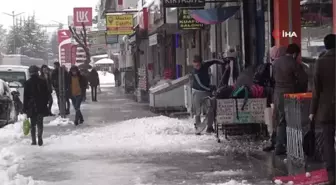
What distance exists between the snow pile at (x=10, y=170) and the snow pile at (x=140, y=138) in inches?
48.3

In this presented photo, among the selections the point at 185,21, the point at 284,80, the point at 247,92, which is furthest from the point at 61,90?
the point at 284,80

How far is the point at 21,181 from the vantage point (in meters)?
9.12

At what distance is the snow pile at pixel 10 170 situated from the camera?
9.09 meters

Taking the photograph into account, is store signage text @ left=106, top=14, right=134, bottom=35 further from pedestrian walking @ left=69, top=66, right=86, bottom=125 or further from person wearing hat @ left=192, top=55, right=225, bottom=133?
person wearing hat @ left=192, top=55, right=225, bottom=133

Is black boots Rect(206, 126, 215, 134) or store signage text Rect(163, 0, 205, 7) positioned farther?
store signage text Rect(163, 0, 205, 7)

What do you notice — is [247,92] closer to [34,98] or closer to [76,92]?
[34,98]

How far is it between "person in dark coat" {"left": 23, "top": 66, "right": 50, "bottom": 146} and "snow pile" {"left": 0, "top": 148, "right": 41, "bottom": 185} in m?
1.07

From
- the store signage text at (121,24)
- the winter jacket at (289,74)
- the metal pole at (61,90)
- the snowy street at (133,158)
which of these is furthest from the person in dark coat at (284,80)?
the store signage text at (121,24)

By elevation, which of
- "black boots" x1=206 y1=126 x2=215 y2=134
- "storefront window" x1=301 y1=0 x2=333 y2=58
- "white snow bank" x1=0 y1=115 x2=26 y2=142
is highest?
"storefront window" x1=301 y1=0 x2=333 y2=58

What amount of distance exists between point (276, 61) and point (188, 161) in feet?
7.60

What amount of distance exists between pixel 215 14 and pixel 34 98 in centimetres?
529

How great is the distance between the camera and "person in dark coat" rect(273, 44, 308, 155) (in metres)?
9.55

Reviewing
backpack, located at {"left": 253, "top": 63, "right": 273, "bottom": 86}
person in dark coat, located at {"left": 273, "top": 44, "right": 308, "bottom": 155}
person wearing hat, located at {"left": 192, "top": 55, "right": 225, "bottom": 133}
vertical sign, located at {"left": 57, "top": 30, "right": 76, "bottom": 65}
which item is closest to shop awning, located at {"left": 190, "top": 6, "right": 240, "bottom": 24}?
person wearing hat, located at {"left": 192, "top": 55, "right": 225, "bottom": 133}

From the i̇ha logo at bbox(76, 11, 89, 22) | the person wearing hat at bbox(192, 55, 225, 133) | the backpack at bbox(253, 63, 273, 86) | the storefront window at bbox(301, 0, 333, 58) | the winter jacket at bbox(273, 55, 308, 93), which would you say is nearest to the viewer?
the winter jacket at bbox(273, 55, 308, 93)
